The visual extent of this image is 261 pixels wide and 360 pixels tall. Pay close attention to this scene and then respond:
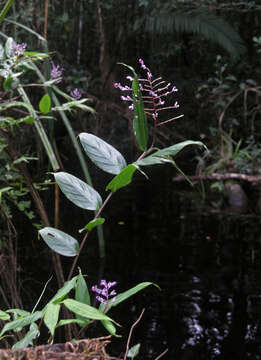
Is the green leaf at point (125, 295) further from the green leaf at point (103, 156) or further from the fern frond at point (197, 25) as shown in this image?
the fern frond at point (197, 25)

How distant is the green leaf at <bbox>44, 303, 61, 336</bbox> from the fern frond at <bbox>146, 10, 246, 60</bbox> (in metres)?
0.83

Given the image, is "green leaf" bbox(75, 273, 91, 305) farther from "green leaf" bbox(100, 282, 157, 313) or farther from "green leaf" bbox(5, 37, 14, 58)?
"green leaf" bbox(5, 37, 14, 58)

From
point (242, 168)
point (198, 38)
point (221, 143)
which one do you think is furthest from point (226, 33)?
point (242, 168)

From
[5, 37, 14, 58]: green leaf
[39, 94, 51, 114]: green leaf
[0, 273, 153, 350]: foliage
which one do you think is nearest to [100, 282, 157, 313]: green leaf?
[0, 273, 153, 350]: foliage

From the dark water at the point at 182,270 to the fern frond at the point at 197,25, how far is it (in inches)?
17.2

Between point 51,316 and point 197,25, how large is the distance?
97cm

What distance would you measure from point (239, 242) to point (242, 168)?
2.59 feet

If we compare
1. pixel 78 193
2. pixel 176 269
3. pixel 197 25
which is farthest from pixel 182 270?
pixel 78 193

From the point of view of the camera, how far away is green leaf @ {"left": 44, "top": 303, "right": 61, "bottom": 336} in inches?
13.2

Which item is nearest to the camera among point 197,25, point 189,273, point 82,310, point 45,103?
point 82,310

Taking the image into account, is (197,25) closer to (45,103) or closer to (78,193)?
(45,103)

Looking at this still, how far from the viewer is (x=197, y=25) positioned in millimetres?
1128

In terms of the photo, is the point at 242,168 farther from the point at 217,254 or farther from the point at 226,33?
the point at 226,33

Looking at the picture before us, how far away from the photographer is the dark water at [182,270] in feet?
3.09
